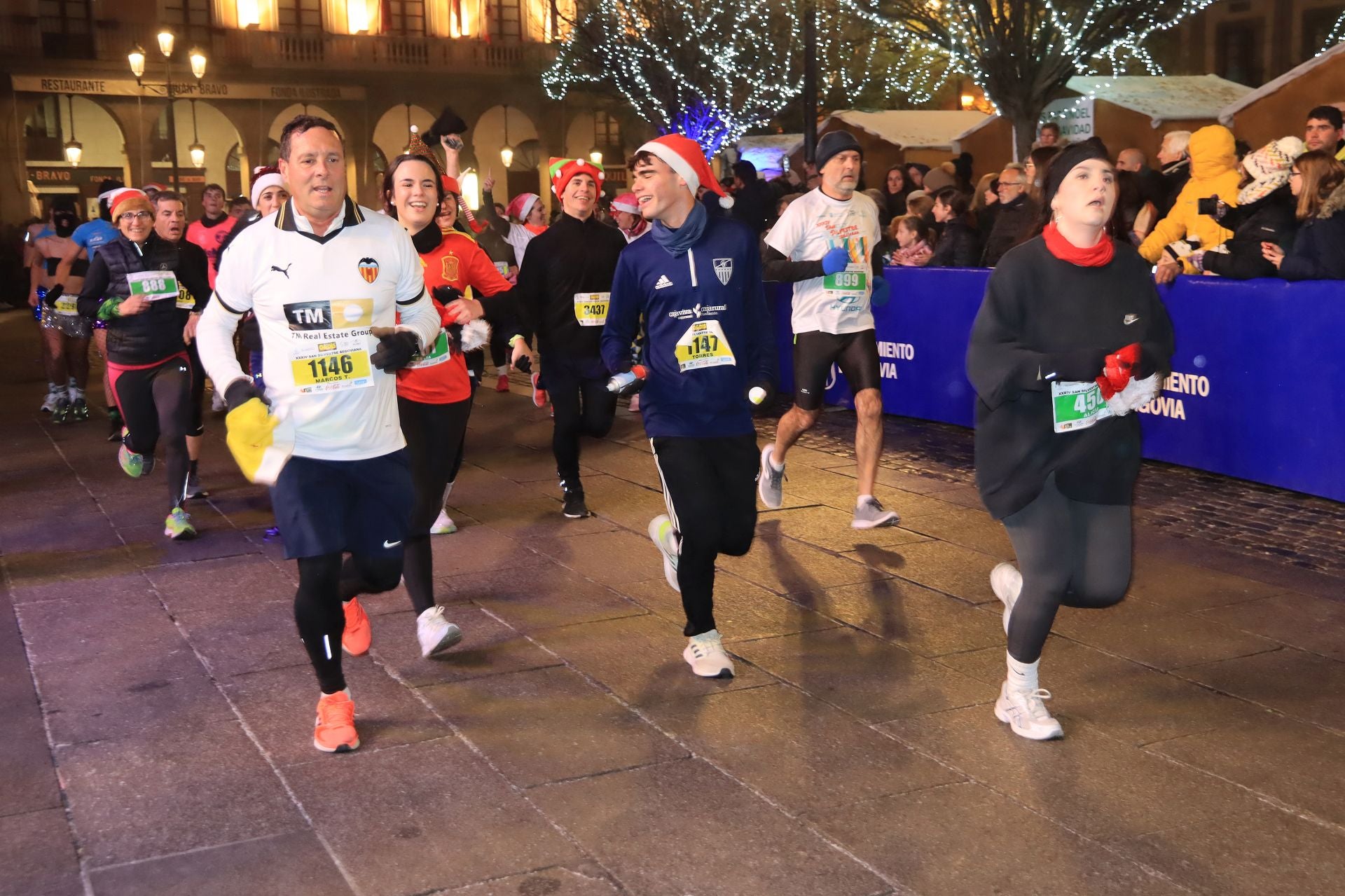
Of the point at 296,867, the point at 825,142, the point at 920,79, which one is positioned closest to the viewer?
the point at 296,867

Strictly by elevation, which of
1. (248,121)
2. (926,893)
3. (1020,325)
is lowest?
(926,893)

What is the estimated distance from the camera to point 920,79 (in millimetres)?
41500

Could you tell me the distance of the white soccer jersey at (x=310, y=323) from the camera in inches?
187

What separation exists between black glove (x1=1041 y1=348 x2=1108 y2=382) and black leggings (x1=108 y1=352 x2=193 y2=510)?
5637 millimetres

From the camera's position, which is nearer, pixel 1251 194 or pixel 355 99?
pixel 1251 194

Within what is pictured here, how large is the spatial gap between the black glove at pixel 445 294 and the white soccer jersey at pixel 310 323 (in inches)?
70.3

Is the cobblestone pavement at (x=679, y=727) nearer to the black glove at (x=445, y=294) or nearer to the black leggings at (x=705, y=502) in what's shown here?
the black leggings at (x=705, y=502)

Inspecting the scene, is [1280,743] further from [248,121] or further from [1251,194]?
[248,121]

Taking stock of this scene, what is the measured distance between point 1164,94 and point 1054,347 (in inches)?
665

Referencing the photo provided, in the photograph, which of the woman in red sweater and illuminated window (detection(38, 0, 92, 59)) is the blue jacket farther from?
illuminated window (detection(38, 0, 92, 59))

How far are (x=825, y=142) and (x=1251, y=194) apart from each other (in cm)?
272

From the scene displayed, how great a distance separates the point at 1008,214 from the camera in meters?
11.5

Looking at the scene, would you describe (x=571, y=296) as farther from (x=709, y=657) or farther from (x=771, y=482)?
(x=709, y=657)

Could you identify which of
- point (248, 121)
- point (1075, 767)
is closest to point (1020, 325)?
point (1075, 767)
